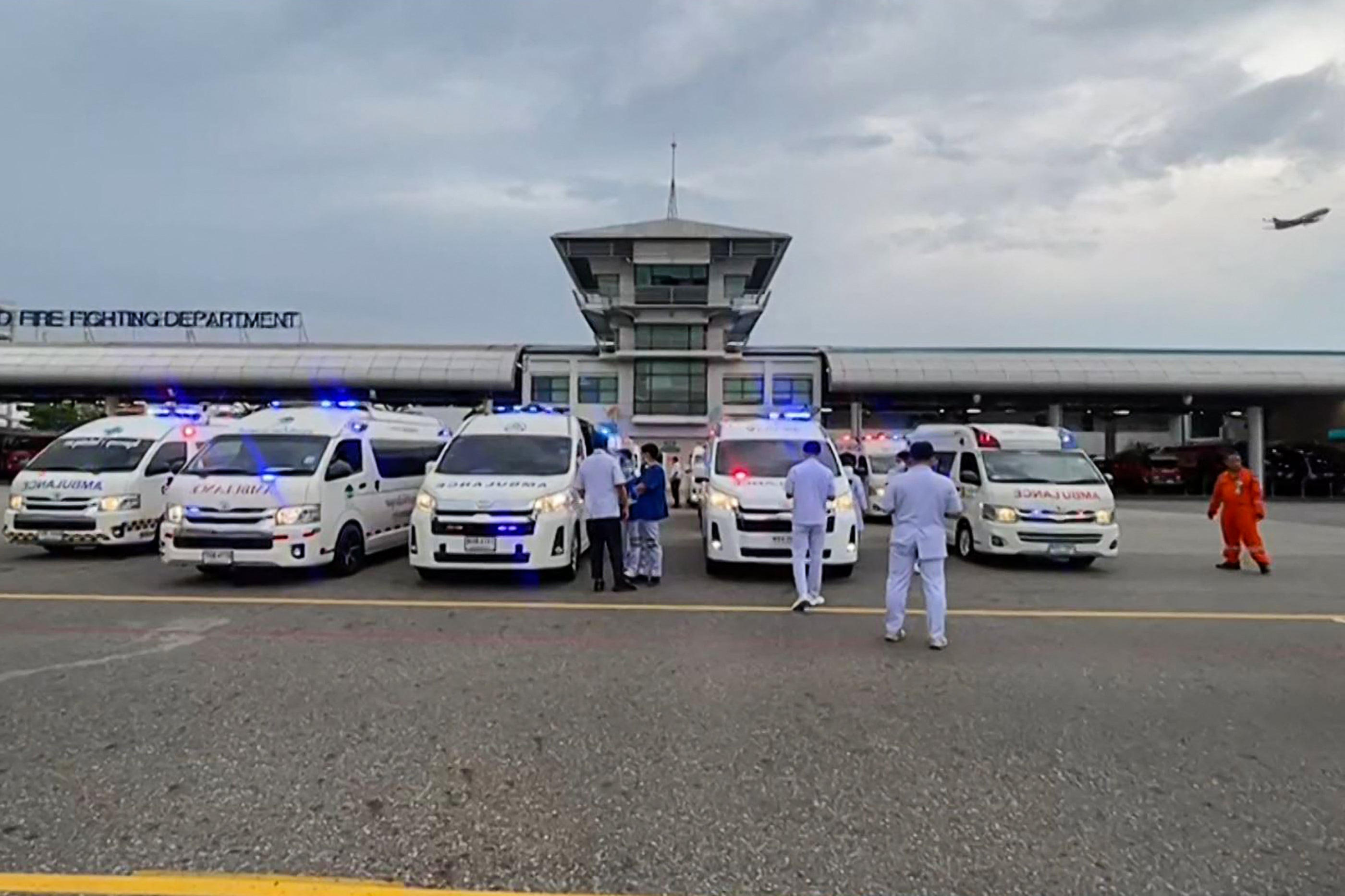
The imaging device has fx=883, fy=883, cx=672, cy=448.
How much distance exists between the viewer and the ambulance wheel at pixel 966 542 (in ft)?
45.0

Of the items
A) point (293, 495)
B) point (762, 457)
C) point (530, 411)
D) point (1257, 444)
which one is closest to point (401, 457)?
point (530, 411)

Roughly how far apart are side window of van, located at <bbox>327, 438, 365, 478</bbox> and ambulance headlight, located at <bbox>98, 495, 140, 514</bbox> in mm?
3991

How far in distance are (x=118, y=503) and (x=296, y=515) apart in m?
4.46

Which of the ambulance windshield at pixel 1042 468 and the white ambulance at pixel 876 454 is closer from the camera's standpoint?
the ambulance windshield at pixel 1042 468

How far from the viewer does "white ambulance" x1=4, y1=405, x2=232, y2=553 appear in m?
12.7

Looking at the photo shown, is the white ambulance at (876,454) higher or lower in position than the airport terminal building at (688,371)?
lower

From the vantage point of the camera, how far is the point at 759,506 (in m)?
11.0

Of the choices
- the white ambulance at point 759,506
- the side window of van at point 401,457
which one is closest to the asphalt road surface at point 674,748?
the white ambulance at point 759,506

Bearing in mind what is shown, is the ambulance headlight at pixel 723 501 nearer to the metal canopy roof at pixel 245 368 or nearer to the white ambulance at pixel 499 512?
the white ambulance at pixel 499 512

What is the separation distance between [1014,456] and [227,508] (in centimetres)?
1104

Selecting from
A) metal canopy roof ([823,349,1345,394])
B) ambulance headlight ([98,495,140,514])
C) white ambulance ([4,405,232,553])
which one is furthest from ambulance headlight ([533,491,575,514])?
metal canopy roof ([823,349,1345,394])

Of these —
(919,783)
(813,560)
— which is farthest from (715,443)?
(919,783)

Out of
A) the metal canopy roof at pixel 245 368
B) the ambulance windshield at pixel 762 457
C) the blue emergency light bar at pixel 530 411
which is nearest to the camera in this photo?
the ambulance windshield at pixel 762 457

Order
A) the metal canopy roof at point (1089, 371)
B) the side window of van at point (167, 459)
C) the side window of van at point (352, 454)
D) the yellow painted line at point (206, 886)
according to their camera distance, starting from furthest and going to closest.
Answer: the metal canopy roof at point (1089, 371)
the side window of van at point (167, 459)
the side window of van at point (352, 454)
the yellow painted line at point (206, 886)
